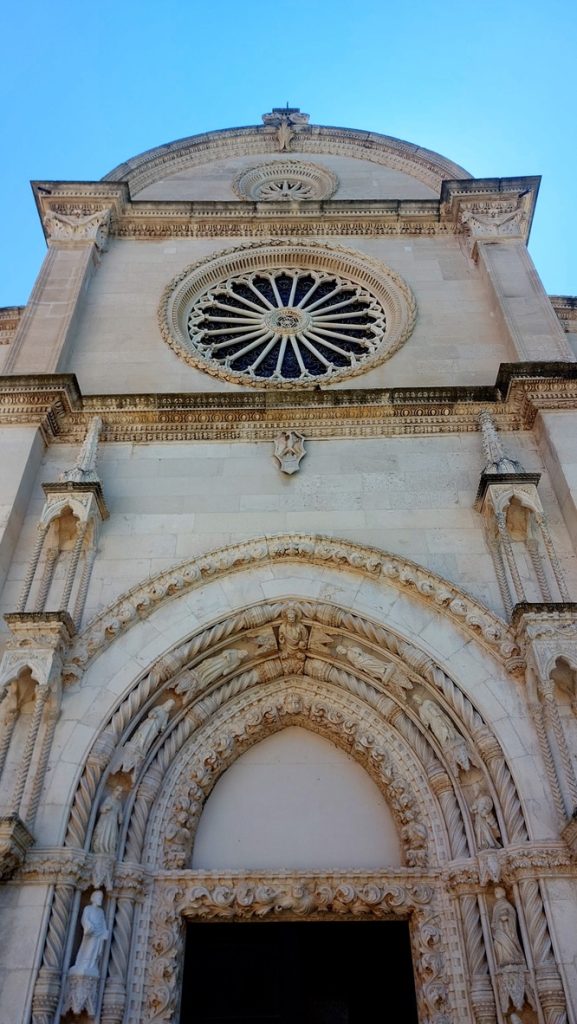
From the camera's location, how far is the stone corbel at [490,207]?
501 inches

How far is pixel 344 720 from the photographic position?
25.4ft

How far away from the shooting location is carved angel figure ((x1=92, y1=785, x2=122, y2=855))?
6469mm

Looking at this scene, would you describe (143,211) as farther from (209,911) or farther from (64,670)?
(209,911)

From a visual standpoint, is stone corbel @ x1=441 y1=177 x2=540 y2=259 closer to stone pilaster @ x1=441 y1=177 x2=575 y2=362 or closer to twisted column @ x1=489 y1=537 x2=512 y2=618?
stone pilaster @ x1=441 y1=177 x2=575 y2=362

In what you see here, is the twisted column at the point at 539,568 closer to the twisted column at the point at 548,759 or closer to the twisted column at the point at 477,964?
the twisted column at the point at 548,759

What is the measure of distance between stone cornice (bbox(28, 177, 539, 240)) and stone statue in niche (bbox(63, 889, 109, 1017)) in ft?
35.7

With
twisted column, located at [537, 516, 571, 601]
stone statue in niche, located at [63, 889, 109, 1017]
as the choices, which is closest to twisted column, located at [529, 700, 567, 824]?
twisted column, located at [537, 516, 571, 601]

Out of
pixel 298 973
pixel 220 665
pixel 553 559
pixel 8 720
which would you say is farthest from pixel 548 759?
pixel 8 720

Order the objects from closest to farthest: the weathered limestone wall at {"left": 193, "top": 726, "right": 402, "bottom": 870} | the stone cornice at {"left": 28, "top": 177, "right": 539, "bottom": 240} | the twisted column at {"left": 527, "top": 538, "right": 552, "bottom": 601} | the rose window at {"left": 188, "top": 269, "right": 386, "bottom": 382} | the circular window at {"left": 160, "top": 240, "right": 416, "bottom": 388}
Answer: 1. the weathered limestone wall at {"left": 193, "top": 726, "right": 402, "bottom": 870}
2. the twisted column at {"left": 527, "top": 538, "right": 552, "bottom": 601}
3. the circular window at {"left": 160, "top": 240, "right": 416, "bottom": 388}
4. the rose window at {"left": 188, "top": 269, "right": 386, "bottom": 382}
5. the stone cornice at {"left": 28, "top": 177, "right": 539, "bottom": 240}

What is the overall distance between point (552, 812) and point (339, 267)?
958cm

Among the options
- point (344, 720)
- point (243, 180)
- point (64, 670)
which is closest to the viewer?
point (64, 670)

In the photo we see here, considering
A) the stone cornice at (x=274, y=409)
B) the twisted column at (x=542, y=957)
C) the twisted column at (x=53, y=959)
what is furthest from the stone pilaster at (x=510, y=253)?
the twisted column at (x=53, y=959)

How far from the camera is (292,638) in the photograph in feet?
26.0

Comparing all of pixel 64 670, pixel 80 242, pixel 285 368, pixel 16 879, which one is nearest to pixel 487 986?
pixel 16 879
